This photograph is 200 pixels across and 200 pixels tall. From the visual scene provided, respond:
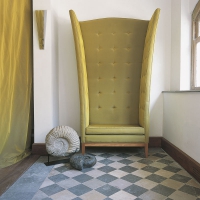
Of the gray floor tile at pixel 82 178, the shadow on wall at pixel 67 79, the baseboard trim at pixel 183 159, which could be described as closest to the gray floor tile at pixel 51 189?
the gray floor tile at pixel 82 178

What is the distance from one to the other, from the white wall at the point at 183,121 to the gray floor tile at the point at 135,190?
593mm

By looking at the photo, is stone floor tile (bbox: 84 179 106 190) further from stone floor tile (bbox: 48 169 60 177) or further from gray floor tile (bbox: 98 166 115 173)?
stone floor tile (bbox: 48 169 60 177)

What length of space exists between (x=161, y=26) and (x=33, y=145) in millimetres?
2321

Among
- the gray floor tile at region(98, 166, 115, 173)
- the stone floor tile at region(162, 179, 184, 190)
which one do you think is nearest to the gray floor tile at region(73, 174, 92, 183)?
the gray floor tile at region(98, 166, 115, 173)

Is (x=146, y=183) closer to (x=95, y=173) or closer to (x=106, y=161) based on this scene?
(x=95, y=173)

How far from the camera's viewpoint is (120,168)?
1.92 metres

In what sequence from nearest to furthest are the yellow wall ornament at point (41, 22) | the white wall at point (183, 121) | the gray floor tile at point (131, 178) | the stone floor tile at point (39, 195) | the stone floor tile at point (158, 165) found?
the stone floor tile at point (39, 195) → the gray floor tile at point (131, 178) → the white wall at point (183, 121) → the stone floor tile at point (158, 165) → the yellow wall ornament at point (41, 22)

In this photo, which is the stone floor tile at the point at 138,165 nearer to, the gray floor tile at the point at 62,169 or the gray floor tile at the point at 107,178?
the gray floor tile at the point at 107,178

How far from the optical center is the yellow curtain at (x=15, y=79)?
1879 mm

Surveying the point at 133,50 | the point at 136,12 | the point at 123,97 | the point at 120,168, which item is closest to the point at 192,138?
the point at 120,168

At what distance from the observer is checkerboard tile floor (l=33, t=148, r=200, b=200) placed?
4.53ft

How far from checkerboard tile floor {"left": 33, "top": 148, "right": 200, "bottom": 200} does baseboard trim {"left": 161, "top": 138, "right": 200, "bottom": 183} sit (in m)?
0.04

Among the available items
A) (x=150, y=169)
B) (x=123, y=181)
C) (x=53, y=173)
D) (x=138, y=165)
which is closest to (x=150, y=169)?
(x=150, y=169)

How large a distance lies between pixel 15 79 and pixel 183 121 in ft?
5.98
